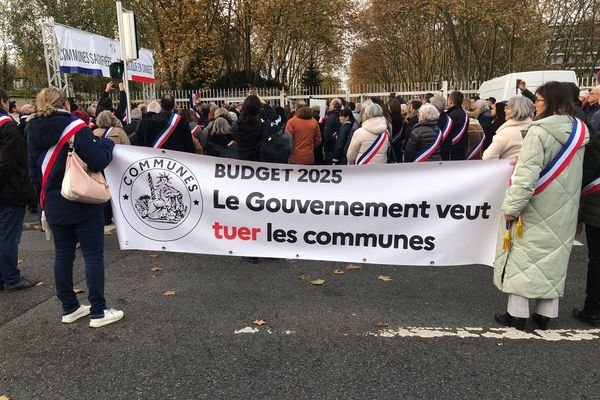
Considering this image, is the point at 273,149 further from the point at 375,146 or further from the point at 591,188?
the point at 591,188

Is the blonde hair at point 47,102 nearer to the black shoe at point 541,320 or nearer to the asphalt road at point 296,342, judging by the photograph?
the asphalt road at point 296,342

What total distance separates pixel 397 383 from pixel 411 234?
151cm

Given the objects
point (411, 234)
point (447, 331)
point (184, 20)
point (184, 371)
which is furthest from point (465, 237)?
point (184, 20)

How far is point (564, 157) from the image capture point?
3615 mm

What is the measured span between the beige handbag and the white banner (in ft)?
29.2

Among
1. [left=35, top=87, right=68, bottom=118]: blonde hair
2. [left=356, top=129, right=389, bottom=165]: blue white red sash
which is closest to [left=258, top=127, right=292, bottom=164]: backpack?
[left=356, top=129, right=389, bottom=165]: blue white red sash

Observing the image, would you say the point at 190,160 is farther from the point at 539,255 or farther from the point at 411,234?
the point at 539,255

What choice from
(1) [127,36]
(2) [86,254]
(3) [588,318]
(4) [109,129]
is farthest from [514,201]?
(1) [127,36]

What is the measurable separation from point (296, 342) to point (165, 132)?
141 inches

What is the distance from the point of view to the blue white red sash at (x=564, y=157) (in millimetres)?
3607

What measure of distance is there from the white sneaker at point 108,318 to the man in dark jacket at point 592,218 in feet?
13.1

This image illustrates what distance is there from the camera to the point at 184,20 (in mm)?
22328

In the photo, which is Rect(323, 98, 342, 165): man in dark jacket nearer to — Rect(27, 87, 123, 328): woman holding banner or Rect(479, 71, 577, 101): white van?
Rect(27, 87, 123, 328): woman holding banner

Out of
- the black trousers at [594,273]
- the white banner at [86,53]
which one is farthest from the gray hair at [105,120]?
the white banner at [86,53]
